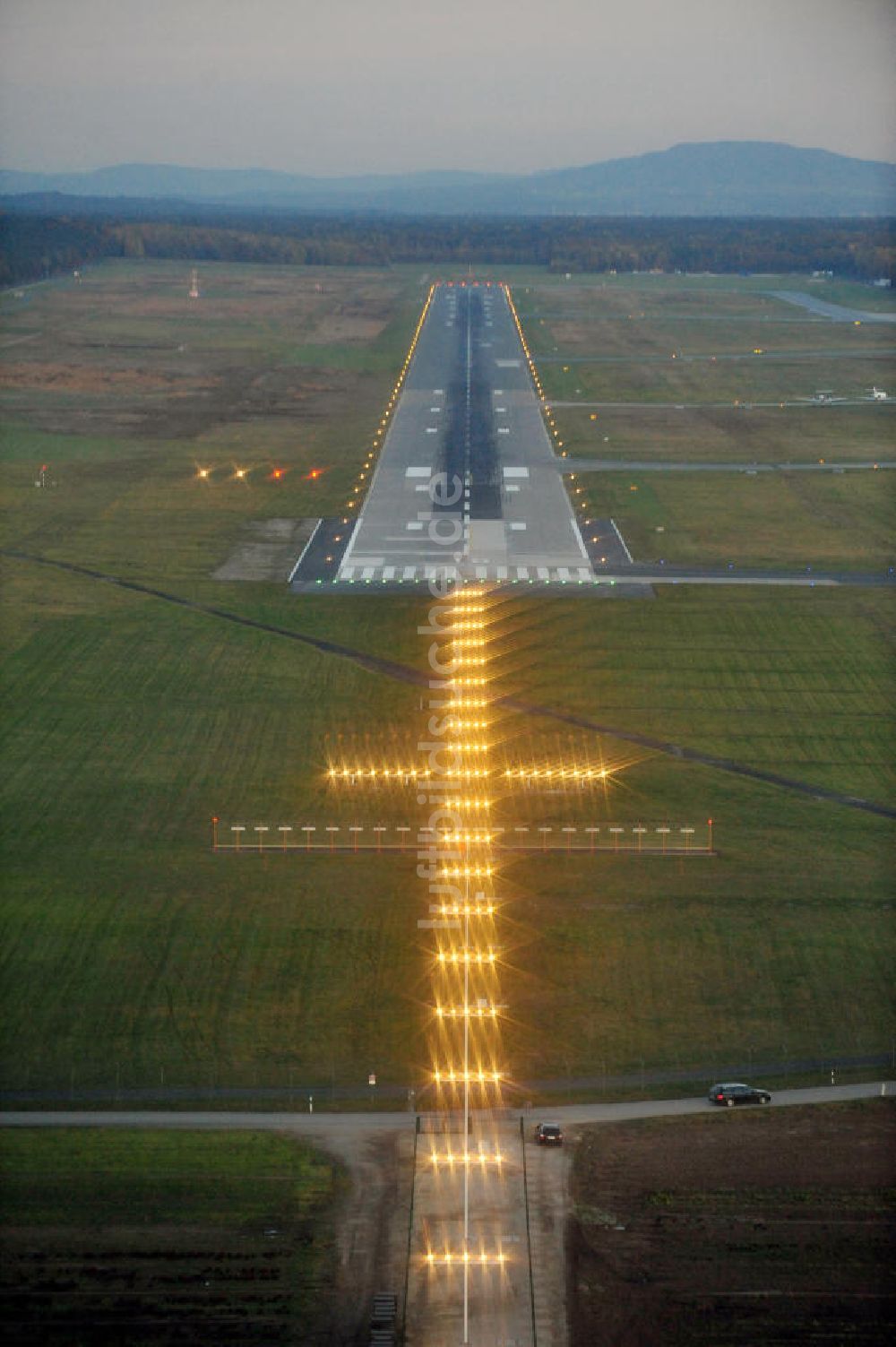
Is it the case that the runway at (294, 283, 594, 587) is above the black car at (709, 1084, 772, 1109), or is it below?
above

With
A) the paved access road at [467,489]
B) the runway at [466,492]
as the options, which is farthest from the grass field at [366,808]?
the paved access road at [467,489]

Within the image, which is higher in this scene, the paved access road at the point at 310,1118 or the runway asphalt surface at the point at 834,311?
the runway asphalt surface at the point at 834,311

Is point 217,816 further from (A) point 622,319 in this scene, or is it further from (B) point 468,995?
(A) point 622,319

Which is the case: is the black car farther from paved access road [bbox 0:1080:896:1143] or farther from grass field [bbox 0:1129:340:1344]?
grass field [bbox 0:1129:340:1344]

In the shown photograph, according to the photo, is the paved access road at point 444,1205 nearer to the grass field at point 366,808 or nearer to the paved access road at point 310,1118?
the paved access road at point 310,1118

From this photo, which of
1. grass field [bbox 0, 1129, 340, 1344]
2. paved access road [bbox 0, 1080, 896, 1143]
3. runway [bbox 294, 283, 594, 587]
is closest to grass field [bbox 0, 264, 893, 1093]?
paved access road [bbox 0, 1080, 896, 1143]

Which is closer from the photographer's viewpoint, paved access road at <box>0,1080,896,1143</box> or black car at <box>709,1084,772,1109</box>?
paved access road at <box>0,1080,896,1143</box>

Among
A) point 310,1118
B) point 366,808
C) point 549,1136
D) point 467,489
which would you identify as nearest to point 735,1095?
point 549,1136
